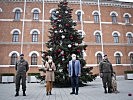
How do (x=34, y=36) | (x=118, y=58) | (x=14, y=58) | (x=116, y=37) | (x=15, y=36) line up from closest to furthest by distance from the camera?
(x=14, y=58)
(x=15, y=36)
(x=34, y=36)
(x=118, y=58)
(x=116, y=37)

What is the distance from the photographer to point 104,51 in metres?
29.5

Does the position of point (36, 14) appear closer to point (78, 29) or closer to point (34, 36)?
point (34, 36)

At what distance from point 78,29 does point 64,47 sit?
1510cm

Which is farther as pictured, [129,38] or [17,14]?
[129,38]

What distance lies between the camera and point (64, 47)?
15.0m

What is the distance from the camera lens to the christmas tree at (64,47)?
14633mm

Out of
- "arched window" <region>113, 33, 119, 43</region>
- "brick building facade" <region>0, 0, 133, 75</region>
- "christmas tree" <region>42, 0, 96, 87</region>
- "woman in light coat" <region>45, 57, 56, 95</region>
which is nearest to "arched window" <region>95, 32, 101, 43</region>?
"brick building facade" <region>0, 0, 133, 75</region>

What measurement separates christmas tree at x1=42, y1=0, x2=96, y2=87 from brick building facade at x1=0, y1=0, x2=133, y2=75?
41.2ft

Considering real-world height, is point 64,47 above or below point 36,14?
below

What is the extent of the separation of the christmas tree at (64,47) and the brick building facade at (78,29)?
41.2 feet

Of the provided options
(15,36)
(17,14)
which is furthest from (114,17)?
(15,36)

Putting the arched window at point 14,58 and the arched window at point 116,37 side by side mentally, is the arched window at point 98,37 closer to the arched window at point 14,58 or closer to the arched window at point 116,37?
the arched window at point 116,37

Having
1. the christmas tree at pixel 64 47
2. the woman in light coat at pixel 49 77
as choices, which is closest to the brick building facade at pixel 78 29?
the christmas tree at pixel 64 47

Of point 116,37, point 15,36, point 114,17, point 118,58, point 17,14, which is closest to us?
point 15,36
